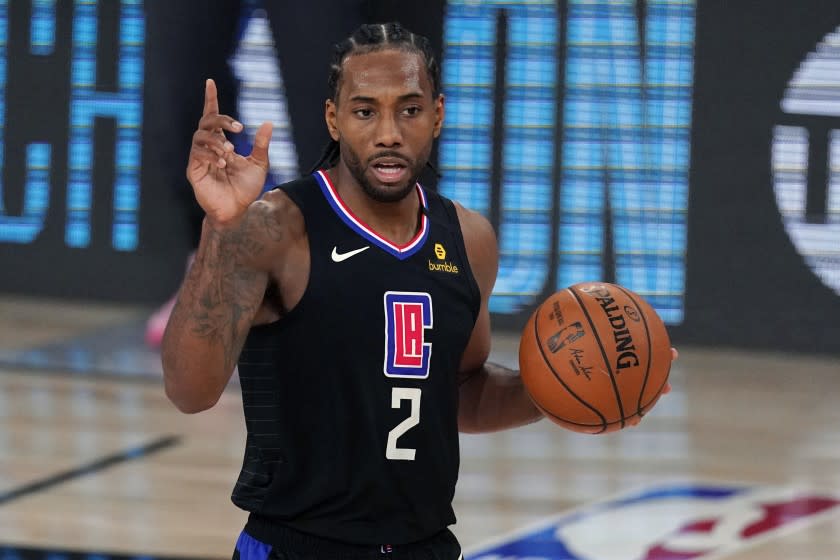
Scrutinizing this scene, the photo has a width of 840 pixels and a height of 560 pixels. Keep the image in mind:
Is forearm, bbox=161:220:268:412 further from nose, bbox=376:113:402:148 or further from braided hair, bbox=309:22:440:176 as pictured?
braided hair, bbox=309:22:440:176

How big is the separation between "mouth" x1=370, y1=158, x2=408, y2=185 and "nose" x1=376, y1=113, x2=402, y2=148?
44mm

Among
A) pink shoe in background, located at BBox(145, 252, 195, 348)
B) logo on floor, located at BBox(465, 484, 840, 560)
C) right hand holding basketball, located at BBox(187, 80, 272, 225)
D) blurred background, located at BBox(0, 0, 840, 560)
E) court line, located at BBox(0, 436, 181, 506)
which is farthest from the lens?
pink shoe in background, located at BBox(145, 252, 195, 348)

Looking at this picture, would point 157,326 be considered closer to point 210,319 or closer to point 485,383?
point 485,383

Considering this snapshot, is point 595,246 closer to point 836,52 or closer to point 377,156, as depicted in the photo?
point 836,52

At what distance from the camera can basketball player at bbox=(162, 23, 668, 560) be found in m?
2.51

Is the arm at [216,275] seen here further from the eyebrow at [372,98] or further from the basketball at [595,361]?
the basketball at [595,361]

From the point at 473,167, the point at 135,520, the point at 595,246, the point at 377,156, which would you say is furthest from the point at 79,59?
the point at 377,156

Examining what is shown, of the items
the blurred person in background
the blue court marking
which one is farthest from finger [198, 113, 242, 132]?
the blurred person in background

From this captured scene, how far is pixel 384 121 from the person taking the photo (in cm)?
252

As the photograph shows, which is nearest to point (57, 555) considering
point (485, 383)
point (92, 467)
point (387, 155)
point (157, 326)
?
point (92, 467)

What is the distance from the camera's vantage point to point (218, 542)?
472 centimetres

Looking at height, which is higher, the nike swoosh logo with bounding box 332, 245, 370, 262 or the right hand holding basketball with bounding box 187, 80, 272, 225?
the right hand holding basketball with bounding box 187, 80, 272, 225

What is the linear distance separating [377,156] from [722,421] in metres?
4.35

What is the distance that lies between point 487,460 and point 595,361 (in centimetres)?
312
